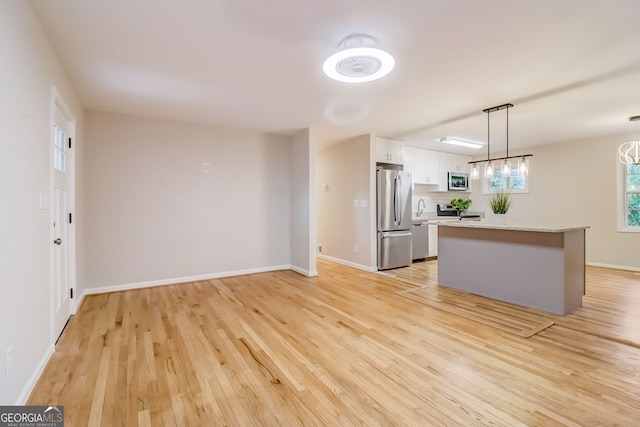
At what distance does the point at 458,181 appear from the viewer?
7.23 metres

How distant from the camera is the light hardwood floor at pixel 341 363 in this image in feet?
5.51

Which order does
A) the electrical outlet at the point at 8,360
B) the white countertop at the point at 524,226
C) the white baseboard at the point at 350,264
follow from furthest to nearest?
1. the white baseboard at the point at 350,264
2. the white countertop at the point at 524,226
3. the electrical outlet at the point at 8,360

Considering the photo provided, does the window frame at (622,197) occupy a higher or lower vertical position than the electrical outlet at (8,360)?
higher

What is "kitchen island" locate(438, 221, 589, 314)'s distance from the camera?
10.4 ft

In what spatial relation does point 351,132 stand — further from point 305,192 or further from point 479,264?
point 479,264

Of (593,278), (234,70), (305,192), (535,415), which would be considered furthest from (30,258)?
(593,278)

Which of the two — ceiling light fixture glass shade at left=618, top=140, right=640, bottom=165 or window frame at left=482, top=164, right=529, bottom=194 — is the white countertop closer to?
ceiling light fixture glass shade at left=618, top=140, right=640, bottom=165

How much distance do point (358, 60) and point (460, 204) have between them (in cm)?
577

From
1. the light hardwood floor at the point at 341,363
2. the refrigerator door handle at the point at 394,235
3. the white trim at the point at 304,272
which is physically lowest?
the light hardwood floor at the point at 341,363

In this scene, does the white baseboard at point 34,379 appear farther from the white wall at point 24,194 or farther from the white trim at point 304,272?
the white trim at point 304,272

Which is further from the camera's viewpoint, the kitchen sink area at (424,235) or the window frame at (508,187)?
the window frame at (508,187)

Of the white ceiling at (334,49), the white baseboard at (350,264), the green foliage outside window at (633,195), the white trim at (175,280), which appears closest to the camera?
the white ceiling at (334,49)

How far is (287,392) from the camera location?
1861 mm

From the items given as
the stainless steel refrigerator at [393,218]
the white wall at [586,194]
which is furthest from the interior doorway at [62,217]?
the white wall at [586,194]
